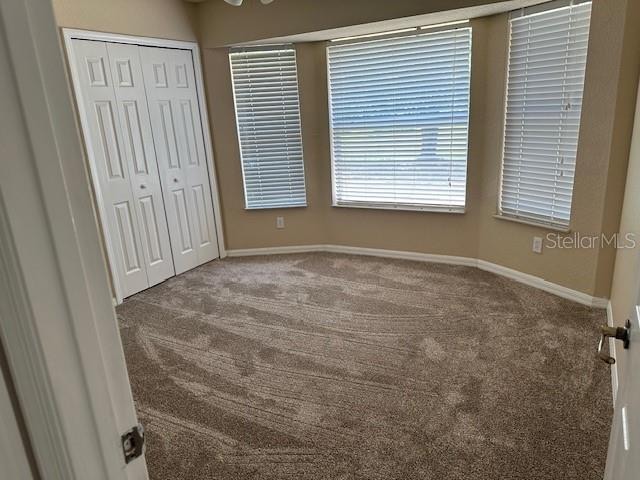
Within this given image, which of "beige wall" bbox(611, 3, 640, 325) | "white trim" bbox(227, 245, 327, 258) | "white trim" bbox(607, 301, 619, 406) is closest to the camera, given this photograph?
"white trim" bbox(607, 301, 619, 406)

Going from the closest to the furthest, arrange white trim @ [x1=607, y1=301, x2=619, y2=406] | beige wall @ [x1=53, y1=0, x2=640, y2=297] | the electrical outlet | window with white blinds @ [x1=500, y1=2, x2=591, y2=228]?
white trim @ [x1=607, y1=301, x2=619, y2=406], beige wall @ [x1=53, y1=0, x2=640, y2=297], window with white blinds @ [x1=500, y1=2, x2=591, y2=228], the electrical outlet

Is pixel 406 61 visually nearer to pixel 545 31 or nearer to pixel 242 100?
pixel 545 31

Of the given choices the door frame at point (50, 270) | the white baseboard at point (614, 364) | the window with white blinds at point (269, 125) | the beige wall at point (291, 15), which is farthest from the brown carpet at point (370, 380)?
the beige wall at point (291, 15)

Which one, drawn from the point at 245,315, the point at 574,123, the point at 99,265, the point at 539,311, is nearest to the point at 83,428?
the point at 99,265

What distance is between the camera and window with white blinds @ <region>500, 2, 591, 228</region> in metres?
3.15

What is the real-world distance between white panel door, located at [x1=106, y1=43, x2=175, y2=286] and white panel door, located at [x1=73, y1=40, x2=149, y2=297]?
6cm

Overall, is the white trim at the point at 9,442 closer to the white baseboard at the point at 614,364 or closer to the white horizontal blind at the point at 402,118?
the white baseboard at the point at 614,364

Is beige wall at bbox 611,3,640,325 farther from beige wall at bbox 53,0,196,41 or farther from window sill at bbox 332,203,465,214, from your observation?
beige wall at bbox 53,0,196,41

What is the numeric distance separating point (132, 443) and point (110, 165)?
342 centimetres

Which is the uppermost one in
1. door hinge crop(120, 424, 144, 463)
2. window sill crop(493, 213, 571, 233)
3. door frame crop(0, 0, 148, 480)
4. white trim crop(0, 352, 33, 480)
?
door frame crop(0, 0, 148, 480)

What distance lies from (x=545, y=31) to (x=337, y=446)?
325cm

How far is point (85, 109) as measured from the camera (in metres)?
3.44

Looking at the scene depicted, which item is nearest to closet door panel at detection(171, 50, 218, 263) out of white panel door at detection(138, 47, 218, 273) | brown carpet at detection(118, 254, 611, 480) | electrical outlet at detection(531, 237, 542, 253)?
white panel door at detection(138, 47, 218, 273)

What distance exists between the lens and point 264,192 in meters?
4.87
